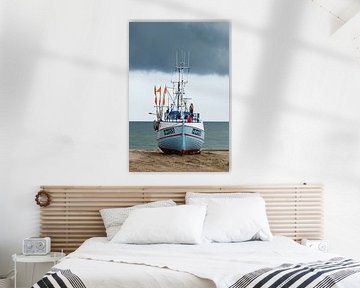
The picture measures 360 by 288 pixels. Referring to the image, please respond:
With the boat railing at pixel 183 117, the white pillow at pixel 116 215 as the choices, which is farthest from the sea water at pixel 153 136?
the white pillow at pixel 116 215

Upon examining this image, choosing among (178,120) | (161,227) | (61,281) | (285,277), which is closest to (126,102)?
(178,120)

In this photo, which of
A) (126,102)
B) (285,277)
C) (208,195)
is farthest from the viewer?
(126,102)

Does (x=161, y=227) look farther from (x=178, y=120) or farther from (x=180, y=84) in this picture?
(x=180, y=84)

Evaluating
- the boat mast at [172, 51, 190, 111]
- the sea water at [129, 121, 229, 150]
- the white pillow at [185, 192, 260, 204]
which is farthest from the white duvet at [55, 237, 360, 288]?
the boat mast at [172, 51, 190, 111]

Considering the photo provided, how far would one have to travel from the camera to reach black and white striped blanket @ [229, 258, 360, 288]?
330cm

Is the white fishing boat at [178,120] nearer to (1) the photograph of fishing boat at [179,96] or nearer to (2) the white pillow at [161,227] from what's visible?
(1) the photograph of fishing boat at [179,96]

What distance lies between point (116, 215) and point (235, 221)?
1046mm

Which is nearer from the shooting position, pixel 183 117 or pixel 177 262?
pixel 177 262

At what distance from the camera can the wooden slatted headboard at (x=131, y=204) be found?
5469 millimetres

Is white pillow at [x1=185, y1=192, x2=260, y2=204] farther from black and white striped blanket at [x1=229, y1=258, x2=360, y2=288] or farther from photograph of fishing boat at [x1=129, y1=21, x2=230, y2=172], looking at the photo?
black and white striped blanket at [x1=229, y1=258, x2=360, y2=288]

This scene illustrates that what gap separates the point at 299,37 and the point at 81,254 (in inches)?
116

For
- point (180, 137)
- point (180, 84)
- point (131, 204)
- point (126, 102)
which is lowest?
point (131, 204)

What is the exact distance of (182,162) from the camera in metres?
5.61

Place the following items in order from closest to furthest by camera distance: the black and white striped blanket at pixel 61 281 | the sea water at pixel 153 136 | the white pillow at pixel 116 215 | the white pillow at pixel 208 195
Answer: the black and white striped blanket at pixel 61 281
the white pillow at pixel 116 215
the white pillow at pixel 208 195
the sea water at pixel 153 136
